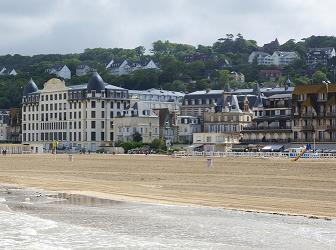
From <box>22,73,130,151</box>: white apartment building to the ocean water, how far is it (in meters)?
93.6

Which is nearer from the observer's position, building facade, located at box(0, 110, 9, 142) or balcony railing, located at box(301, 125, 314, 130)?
balcony railing, located at box(301, 125, 314, 130)

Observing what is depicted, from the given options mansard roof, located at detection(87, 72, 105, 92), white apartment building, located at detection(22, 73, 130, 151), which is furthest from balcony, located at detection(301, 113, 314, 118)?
mansard roof, located at detection(87, 72, 105, 92)

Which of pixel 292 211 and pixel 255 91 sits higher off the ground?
pixel 255 91

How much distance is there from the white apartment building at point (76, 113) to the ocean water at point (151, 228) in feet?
307

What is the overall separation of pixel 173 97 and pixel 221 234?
11892cm

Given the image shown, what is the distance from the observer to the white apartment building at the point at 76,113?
124250 millimetres

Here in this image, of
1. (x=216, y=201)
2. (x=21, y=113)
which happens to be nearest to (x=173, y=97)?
(x=21, y=113)

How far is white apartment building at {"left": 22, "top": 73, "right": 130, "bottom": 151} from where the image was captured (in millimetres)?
124250

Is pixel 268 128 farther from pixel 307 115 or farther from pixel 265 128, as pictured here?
pixel 307 115

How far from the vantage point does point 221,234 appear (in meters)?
22.1

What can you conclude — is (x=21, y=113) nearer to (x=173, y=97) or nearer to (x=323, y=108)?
(x=173, y=97)

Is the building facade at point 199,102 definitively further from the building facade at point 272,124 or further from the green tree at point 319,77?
the green tree at point 319,77

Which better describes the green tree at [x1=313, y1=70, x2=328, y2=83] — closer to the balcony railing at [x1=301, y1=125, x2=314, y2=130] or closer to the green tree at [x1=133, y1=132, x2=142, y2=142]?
the green tree at [x1=133, y1=132, x2=142, y2=142]

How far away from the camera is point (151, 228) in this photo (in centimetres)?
2353
